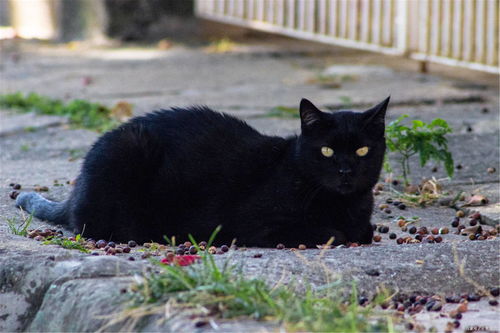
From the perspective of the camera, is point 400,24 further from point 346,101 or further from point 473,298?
point 473,298

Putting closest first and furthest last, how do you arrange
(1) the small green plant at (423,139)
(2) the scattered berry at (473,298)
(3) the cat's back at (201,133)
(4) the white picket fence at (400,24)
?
(2) the scattered berry at (473,298)
(3) the cat's back at (201,133)
(1) the small green plant at (423,139)
(4) the white picket fence at (400,24)

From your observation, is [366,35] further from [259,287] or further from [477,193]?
[259,287]

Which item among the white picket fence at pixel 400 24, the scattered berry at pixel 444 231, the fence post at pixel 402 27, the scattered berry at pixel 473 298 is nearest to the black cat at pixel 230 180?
the scattered berry at pixel 444 231

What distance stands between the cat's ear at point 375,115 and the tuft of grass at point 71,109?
270 centimetres

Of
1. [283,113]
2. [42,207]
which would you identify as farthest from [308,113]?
[283,113]

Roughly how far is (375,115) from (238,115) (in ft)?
9.77

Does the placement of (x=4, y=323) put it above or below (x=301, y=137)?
below

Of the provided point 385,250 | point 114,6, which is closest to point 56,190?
point 385,250

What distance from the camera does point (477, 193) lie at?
437 cm

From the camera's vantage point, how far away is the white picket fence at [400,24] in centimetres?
757

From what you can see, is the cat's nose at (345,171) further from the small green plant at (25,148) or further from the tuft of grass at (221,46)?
the tuft of grass at (221,46)

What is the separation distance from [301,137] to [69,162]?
202 centimetres

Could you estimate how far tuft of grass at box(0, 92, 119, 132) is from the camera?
6.23 metres

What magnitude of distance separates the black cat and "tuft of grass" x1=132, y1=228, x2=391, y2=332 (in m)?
1.01
